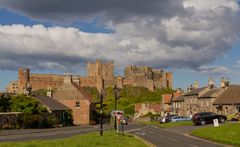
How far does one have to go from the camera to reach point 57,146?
24016 mm

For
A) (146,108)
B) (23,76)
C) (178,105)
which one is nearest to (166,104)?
(146,108)

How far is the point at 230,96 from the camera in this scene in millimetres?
79312

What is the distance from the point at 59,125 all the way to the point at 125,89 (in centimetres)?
10305

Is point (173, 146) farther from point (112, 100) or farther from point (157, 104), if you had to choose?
point (112, 100)

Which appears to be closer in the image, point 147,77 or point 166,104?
point 166,104

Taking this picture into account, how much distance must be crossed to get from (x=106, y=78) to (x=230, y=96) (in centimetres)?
10008

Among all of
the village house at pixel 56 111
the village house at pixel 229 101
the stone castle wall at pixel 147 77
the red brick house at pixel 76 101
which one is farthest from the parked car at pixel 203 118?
the stone castle wall at pixel 147 77

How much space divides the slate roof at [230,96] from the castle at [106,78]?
3207 inches

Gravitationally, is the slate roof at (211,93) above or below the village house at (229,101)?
above

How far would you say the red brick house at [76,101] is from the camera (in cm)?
8262

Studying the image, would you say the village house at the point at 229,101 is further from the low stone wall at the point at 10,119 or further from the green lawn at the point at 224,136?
the green lawn at the point at 224,136

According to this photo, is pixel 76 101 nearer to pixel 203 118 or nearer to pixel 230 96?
pixel 230 96

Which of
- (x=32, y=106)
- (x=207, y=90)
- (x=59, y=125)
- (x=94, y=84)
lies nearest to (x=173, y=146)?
(x=32, y=106)

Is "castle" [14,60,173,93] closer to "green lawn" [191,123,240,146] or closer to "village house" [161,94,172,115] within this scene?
"village house" [161,94,172,115]
